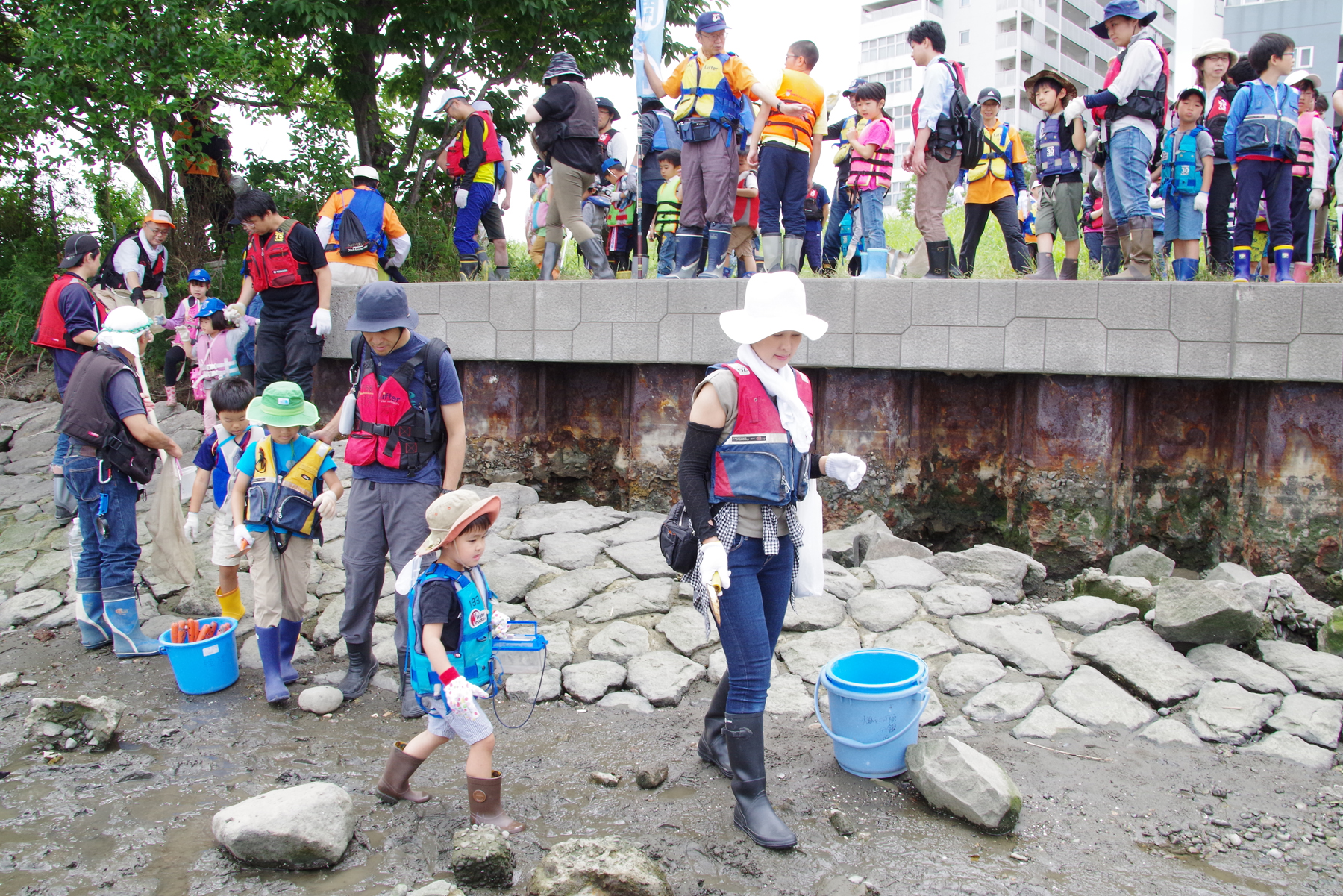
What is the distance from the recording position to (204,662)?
472 cm

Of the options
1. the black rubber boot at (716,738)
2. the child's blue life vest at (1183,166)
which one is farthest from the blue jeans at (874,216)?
the black rubber boot at (716,738)

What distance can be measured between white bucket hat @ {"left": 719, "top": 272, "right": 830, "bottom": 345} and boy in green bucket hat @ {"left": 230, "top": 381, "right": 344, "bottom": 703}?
232 centimetres

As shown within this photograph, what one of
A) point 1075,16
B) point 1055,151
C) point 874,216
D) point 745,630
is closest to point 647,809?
point 745,630

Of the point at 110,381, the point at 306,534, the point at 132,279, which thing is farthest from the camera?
the point at 132,279

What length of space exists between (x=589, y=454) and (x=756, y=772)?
4.66m

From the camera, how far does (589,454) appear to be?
25.6 feet

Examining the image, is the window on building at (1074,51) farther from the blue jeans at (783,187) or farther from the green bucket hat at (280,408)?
the green bucket hat at (280,408)

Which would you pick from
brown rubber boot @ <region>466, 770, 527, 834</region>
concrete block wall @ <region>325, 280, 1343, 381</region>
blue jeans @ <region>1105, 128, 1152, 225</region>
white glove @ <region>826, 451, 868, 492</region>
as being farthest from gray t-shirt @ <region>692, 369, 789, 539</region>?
blue jeans @ <region>1105, 128, 1152, 225</region>

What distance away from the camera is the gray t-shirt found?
321 cm

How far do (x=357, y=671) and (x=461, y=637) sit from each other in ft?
5.14

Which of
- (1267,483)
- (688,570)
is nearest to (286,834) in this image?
(688,570)

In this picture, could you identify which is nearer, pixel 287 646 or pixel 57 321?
pixel 287 646

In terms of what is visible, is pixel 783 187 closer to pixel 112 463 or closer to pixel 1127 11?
pixel 1127 11

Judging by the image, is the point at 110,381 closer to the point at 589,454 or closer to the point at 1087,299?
the point at 589,454
